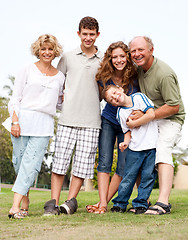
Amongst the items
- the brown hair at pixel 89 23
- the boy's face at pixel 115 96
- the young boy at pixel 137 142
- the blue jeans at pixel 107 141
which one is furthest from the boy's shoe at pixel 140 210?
the brown hair at pixel 89 23

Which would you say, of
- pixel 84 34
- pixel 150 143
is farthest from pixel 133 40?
pixel 150 143

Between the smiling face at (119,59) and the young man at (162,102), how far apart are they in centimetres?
13

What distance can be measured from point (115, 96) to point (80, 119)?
0.58m

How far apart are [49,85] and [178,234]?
2443mm

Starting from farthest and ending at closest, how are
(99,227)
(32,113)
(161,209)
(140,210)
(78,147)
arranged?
(78,147)
(32,113)
(140,210)
(161,209)
(99,227)

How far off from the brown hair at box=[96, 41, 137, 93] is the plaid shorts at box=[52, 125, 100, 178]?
26.4 inches

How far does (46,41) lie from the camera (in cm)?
430

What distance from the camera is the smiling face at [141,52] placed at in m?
4.18

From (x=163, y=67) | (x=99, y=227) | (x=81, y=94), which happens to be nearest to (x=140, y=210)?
(x=99, y=227)

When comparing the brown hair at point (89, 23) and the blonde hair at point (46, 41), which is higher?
the brown hair at point (89, 23)

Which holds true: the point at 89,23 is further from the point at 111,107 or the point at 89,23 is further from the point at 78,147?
the point at 78,147

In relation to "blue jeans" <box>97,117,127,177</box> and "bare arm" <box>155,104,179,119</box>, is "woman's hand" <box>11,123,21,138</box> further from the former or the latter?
"bare arm" <box>155,104,179,119</box>

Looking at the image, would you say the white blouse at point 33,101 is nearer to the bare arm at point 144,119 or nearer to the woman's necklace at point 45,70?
the woman's necklace at point 45,70

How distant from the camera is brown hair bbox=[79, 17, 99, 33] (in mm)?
4352
